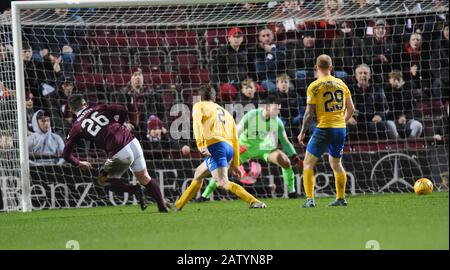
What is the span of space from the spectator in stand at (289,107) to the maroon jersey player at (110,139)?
13.5ft

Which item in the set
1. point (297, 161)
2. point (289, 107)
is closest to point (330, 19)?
point (289, 107)

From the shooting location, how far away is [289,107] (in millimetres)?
15203

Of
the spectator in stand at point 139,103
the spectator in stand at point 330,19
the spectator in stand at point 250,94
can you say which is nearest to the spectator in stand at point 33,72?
the spectator in stand at point 139,103

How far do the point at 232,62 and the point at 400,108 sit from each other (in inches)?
112

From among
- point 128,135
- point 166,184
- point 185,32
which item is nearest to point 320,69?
point 128,135

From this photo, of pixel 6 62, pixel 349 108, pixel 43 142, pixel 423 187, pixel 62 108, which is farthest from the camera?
pixel 62 108

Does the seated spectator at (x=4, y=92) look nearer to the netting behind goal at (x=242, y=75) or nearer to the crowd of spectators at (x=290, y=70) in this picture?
the netting behind goal at (x=242, y=75)

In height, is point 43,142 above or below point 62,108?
below

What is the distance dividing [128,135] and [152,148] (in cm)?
293

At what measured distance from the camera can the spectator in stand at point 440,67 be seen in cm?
1523

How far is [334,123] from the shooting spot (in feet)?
35.7

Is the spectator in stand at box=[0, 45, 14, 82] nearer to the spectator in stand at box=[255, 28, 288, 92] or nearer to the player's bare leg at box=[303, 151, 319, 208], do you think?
the spectator in stand at box=[255, 28, 288, 92]

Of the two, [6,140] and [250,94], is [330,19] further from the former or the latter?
[6,140]

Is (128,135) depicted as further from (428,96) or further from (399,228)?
(428,96)
